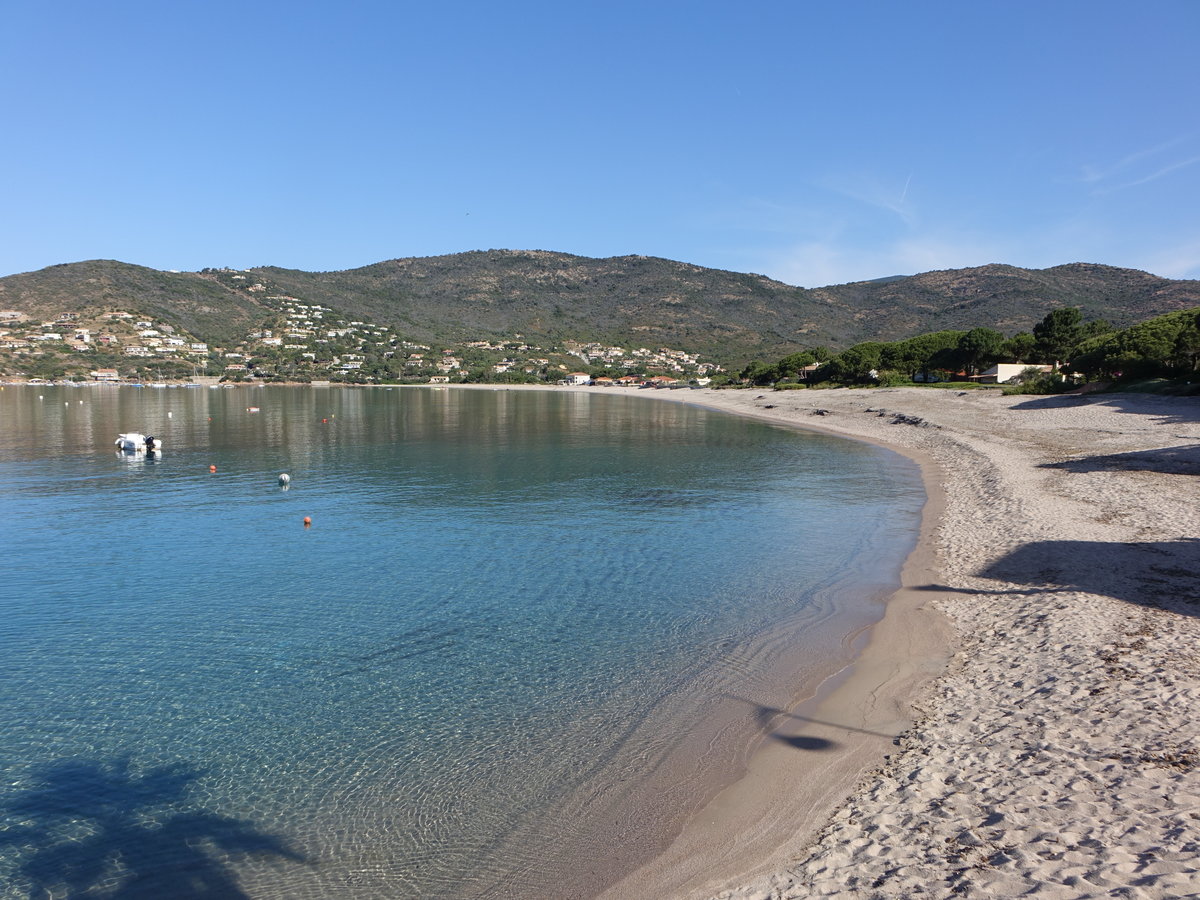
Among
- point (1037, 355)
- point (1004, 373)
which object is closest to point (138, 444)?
point (1004, 373)

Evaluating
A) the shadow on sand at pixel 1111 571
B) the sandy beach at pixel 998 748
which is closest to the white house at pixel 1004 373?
the sandy beach at pixel 998 748

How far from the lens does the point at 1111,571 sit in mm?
13445

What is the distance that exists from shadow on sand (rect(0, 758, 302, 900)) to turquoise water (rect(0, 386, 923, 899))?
3cm

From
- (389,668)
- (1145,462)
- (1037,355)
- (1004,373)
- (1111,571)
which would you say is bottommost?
(389,668)

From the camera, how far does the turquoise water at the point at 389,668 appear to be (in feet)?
23.2

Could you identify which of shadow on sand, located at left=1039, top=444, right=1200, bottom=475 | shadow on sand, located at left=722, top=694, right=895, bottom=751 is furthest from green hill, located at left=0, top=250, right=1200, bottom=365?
shadow on sand, located at left=722, top=694, right=895, bottom=751

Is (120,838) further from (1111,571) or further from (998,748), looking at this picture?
(1111,571)

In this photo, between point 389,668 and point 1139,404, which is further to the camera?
point 1139,404

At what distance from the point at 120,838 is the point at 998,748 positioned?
29.6 feet

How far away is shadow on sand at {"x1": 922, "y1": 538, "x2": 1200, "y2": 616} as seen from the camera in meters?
11.9

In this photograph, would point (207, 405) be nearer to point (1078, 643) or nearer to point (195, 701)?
point (195, 701)

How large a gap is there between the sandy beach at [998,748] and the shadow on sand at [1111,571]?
7 centimetres

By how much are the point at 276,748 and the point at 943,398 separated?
6244 centimetres

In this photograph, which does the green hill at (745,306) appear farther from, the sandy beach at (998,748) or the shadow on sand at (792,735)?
the shadow on sand at (792,735)
